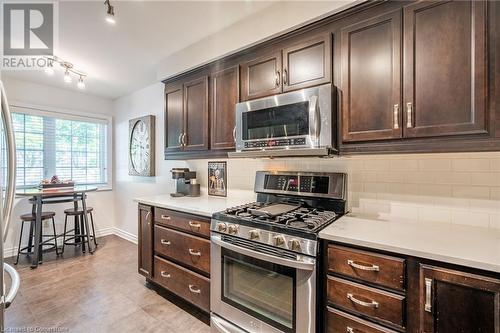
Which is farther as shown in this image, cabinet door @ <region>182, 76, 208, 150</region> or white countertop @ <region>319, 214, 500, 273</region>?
cabinet door @ <region>182, 76, 208, 150</region>

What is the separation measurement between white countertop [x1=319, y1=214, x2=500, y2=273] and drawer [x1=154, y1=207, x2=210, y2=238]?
100 cm

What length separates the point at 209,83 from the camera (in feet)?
8.05

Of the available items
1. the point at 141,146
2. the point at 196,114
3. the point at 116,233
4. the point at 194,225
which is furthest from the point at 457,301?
the point at 116,233

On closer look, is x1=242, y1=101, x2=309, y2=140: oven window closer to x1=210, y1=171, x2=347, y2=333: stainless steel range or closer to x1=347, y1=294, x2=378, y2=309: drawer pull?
x1=210, y1=171, x2=347, y2=333: stainless steel range

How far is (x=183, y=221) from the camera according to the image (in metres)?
2.15

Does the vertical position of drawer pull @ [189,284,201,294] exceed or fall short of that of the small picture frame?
it falls short

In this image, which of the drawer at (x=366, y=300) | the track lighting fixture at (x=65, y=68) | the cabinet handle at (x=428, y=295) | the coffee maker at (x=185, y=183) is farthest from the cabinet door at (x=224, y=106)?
the track lighting fixture at (x=65, y=68)

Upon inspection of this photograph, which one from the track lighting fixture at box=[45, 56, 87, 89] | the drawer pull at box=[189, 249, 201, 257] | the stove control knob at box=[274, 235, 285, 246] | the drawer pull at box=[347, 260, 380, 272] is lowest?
the drawer pull at box=[189, 249, 201, 257]

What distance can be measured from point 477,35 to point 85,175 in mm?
5236

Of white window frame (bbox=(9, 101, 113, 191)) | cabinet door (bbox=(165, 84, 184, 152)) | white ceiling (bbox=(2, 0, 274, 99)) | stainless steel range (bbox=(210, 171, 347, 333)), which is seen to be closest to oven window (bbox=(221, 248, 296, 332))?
stainless steel range (bbox=(210, 171, 347, 333))

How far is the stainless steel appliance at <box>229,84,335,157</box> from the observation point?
5.33 ft

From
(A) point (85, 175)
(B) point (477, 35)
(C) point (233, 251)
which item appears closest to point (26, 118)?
(A) point (85, 175)

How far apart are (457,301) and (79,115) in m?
5.20

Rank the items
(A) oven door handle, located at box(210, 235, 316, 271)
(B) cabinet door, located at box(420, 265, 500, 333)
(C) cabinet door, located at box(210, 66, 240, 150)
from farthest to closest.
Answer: (C) cabinet door, located at box(210, 66, 240, 150)
(A) oven door handle, located at box(210, 235, 316, 271)
(B) cabinet door, located at box(420, 265, 500, 333)
